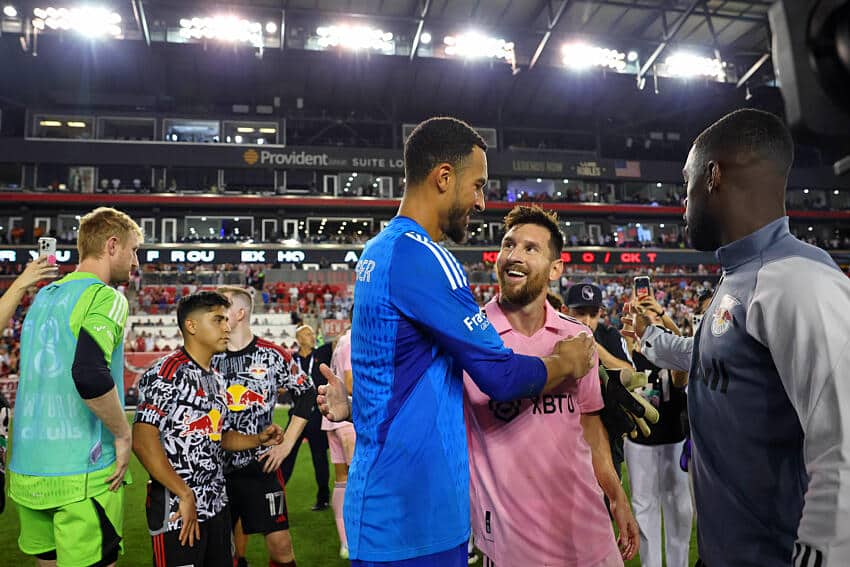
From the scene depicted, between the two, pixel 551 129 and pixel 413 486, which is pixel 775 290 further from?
pixel 551 129

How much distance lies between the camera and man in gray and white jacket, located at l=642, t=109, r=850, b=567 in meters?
1.34

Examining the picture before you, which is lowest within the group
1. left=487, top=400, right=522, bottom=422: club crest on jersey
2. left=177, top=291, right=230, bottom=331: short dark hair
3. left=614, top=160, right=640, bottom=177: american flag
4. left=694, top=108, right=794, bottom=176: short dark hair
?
left=487, top=400, right=522, bottom=422: club crest on jersey

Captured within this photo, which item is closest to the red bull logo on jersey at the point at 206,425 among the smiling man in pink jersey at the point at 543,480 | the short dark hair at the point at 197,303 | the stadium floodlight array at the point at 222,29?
the short dark hair at the point at 197,303

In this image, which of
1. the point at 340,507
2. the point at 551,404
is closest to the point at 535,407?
the point at 551,404

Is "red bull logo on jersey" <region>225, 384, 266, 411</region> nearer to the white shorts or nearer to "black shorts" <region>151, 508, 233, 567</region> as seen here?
"black shorts" <region>151, 508, 233, 567</region>

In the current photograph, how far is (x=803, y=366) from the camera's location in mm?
1417

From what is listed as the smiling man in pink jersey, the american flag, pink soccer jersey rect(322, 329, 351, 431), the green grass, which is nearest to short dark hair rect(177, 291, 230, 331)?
pink soccer jersey rect(322, 329, 351, 431)

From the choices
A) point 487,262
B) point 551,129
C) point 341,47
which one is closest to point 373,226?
point 487,262

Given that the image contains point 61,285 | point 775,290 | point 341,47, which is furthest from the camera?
point 341,47

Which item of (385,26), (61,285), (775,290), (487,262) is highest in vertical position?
(385,26)

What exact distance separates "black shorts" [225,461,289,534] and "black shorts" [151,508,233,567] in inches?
13.4

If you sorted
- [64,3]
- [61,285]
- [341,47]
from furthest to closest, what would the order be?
[341,47] < [64,3] < [61,285]

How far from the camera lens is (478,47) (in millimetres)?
37844

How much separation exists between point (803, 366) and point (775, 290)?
0.78 feet
